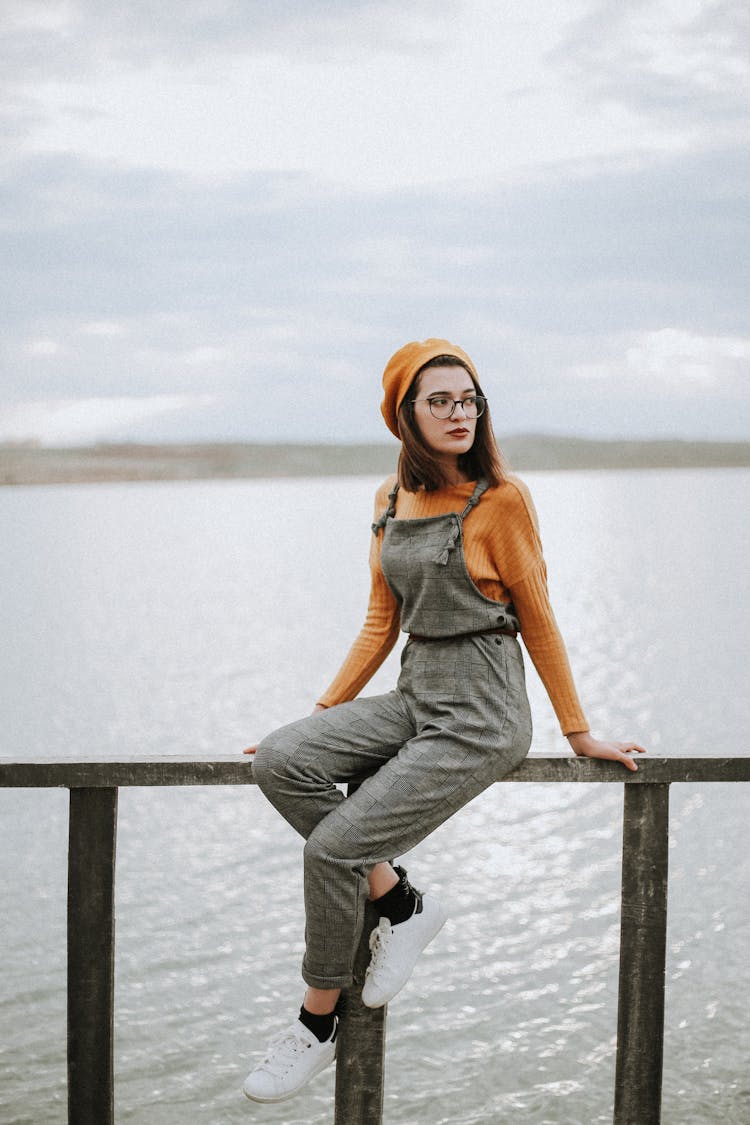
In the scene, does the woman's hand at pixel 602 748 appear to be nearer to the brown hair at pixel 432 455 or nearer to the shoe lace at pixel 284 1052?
the brown hair at pixel 432 455

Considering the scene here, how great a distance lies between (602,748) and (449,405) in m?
0.68

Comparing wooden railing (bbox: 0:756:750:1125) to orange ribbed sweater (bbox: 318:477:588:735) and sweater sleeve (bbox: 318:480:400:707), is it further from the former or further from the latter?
sweater sleeve (bbox: 318:480:400:707)

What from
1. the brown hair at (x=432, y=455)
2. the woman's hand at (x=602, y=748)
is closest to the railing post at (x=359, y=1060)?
the woman's hand at (x=602, y=748)

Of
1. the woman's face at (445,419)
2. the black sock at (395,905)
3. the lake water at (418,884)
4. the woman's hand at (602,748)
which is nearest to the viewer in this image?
the woman's hand at (602,748)

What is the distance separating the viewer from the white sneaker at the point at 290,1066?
1.94 m

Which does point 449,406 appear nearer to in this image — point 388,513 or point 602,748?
point 388,513

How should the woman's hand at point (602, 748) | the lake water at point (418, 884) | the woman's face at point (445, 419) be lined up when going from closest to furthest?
the woman's hand at point (602, 748), the woman's face at point (445, 419), the lake water at point (418, 884)

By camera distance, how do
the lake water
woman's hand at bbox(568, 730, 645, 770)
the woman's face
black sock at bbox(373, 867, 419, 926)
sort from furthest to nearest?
1. the lake water
2. the woman's face
3. black sock at bbox(373, 867, 419, 926)
4. woman's hand at bbox(568, 730, 645, 770)

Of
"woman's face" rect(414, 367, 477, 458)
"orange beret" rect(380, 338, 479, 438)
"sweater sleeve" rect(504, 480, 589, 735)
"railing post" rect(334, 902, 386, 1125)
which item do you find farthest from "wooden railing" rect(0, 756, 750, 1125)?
"orange beret" rect(380, 338, 479, 438)

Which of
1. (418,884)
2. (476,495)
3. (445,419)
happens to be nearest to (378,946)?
(476,495)

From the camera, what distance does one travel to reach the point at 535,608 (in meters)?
2.08

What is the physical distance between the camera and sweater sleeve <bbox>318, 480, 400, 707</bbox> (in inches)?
87.7

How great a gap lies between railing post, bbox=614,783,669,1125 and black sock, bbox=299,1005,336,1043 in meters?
0.48

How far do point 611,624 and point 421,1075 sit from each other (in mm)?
15446
